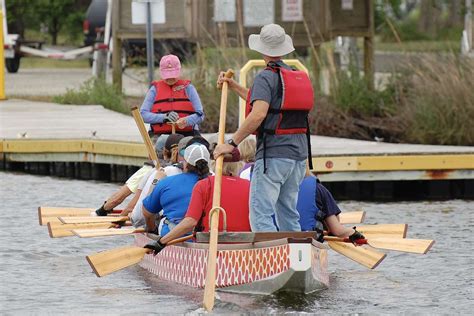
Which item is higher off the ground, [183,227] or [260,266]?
[183,227]

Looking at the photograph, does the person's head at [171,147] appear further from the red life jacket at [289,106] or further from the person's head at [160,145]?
the red life jacket at [289,106]

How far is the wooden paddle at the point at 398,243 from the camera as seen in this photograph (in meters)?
12.7

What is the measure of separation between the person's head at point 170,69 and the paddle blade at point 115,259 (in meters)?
3.51

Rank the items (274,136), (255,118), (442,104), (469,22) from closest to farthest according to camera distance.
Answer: (255,118)
(274,136)
(442,104)
(469,22)

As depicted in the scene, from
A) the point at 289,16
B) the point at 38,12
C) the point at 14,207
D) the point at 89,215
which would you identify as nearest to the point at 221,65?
the point at 289,16

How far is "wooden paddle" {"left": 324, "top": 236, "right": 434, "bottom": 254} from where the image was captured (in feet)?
41.8

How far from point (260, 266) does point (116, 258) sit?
4.51ft

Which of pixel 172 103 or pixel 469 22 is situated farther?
pixel 469 22

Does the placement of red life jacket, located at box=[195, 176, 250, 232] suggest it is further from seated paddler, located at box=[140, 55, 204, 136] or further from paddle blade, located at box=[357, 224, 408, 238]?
seated paddler, located at box=[140, 55, 204, 136]

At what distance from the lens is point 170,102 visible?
621 inches

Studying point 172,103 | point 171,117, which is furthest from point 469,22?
point 171,117

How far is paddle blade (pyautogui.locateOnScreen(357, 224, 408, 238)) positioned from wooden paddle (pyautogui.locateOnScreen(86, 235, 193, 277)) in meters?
2.12

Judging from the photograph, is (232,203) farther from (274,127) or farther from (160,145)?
(160,145)

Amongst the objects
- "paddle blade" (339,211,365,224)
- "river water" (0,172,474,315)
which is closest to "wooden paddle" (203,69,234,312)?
"river water" (0,172,474,315)
